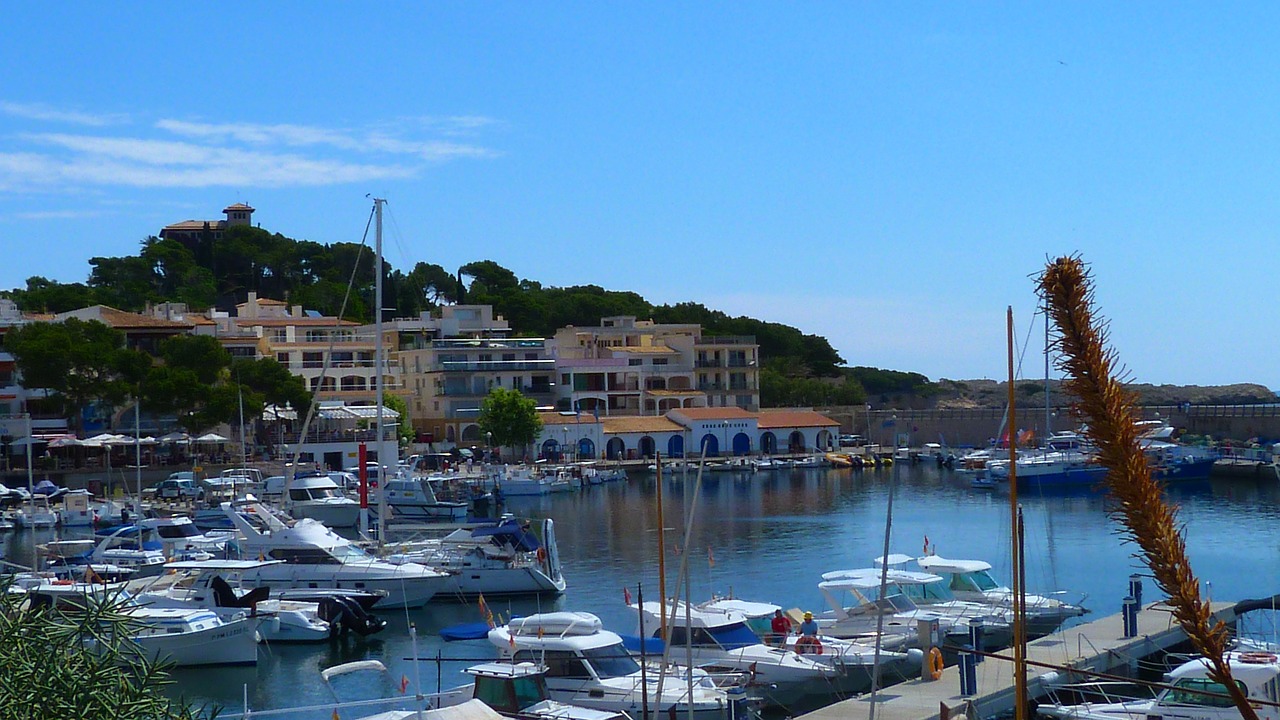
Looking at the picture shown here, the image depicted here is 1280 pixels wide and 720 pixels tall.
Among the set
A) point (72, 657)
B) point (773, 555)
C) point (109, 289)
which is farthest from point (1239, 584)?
point (109, 289)

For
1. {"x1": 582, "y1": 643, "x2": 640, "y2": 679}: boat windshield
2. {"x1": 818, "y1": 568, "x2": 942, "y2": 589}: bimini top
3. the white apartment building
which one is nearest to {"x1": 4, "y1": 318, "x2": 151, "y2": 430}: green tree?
the white apartment building

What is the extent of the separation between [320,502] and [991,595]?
2741 centimetres

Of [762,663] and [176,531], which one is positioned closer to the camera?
[762,663]

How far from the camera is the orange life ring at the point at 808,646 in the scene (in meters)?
20.1

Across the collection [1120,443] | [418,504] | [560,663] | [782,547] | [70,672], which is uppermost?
[1120,443]

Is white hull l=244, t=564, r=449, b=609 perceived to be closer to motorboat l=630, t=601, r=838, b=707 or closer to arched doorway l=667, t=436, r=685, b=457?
motorboat l=630, t=601, r=838, b=707

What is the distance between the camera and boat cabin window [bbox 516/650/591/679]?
18375mm

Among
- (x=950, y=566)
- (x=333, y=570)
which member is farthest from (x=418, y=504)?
(x=950, y=566)

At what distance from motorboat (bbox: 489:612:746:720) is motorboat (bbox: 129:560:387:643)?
703cm

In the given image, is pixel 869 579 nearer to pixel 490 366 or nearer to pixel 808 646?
pixel 808 646

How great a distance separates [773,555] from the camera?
123ft

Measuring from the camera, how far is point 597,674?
60.4 ft

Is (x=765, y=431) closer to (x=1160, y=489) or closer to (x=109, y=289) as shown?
(x=109, y=289)

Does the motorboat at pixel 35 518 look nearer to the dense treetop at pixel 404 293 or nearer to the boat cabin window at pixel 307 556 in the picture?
the boat cabin window at pixel 307 556
